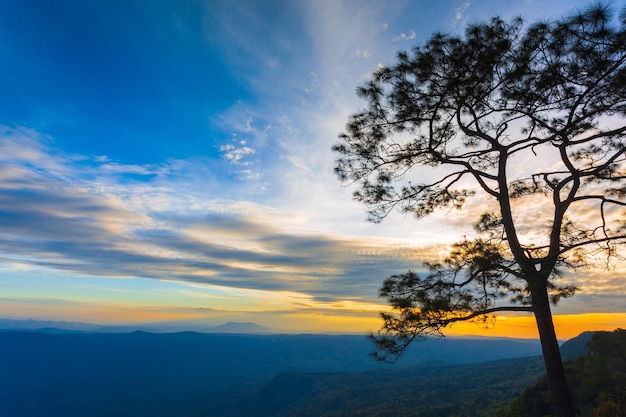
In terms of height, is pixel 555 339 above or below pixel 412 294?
below

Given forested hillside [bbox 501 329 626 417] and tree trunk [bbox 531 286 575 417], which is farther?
forested hillside [bbox 501 329 626 417]

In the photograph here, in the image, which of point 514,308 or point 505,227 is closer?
point 514,308

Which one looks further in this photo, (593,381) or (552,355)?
(593,381)

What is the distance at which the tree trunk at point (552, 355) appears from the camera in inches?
292

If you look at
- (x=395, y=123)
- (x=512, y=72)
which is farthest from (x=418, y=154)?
(x=512, y=72)

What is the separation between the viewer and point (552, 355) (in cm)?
767

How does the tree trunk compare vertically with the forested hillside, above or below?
above

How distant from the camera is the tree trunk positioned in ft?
24.3

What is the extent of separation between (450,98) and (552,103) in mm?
2671

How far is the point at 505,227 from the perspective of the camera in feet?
28.7

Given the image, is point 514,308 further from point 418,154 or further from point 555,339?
point 418,154

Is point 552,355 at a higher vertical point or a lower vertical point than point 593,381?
higher

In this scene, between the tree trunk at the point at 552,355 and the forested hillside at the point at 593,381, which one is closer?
the tree trunk at the point at 552,355

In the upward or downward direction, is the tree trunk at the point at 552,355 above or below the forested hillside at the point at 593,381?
above
